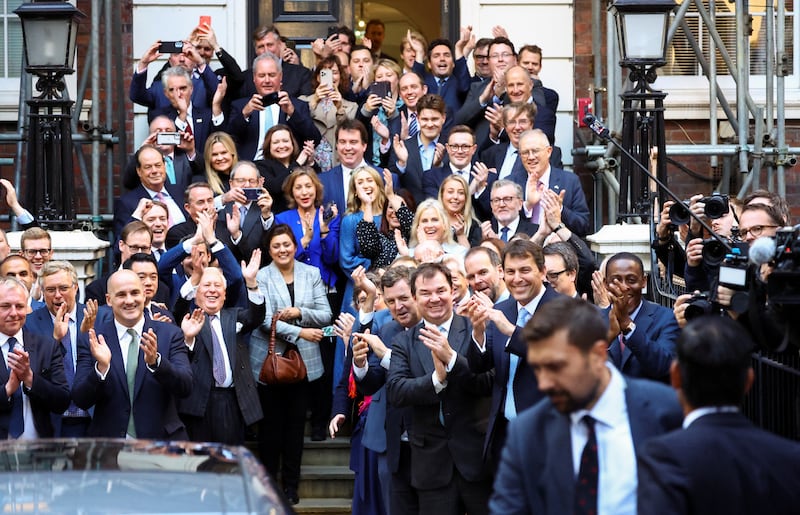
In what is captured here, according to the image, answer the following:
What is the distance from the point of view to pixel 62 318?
357 inches

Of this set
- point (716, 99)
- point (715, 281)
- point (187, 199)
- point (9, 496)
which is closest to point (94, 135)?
point (187, 199)

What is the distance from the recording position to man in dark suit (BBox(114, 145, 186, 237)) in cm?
1121

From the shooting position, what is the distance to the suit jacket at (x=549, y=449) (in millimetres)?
4648

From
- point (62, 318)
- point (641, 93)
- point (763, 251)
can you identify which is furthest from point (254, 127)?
point (763, 251)

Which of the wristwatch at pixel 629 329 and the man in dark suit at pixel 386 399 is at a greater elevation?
the wristwatch at pixel 629 329

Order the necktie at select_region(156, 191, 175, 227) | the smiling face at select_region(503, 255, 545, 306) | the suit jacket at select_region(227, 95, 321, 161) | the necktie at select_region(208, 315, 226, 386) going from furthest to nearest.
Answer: the suit jacket at select_region(227, 95, 321, 161), the necktie at select_region(156, 191, 175, 227), the necktie at select_region(208, 315, 226, 386), the smiling face at select_region(503, 255, 545, 306)

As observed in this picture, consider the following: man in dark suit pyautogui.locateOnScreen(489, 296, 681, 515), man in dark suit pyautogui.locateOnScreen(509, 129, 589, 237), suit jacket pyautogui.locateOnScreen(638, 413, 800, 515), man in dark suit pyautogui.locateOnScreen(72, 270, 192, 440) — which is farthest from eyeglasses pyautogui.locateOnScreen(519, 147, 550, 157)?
suit jacket pyautogui.locateOnScreen(638, 413, 800, 515)

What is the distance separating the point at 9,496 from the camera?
455cm

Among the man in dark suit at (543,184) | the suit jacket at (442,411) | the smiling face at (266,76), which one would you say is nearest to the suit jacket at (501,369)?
the suit jacket at (442,411)

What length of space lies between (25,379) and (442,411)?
2394 mm

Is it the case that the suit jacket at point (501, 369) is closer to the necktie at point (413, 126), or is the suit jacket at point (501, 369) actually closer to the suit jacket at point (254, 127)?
the necktie at point (413, 126)

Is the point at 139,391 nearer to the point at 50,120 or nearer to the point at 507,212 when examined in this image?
the point at 507,212

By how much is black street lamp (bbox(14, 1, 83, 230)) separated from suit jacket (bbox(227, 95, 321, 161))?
4.53 feet

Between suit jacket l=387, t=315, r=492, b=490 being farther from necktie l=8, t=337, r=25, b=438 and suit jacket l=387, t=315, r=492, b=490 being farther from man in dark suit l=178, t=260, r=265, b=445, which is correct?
necktie l=8, t=337, r=25, b=438
